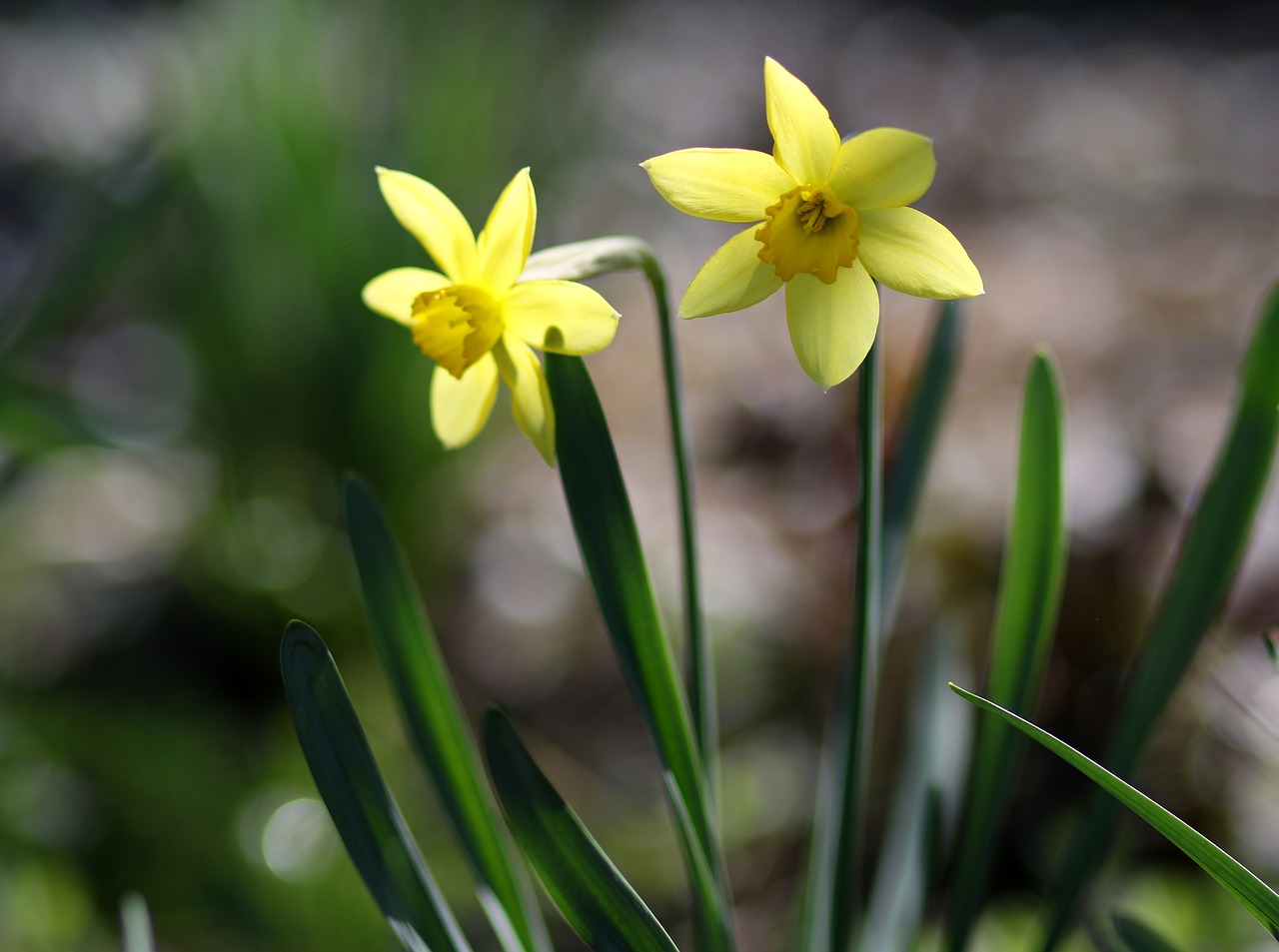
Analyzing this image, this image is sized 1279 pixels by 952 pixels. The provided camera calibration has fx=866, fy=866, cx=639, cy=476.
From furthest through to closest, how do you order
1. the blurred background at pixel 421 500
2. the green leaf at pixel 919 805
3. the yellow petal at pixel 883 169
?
the blurred background at pixel 421 500 < the green leaf at pixel 919 805 < the yellow petal at pixel 883 169

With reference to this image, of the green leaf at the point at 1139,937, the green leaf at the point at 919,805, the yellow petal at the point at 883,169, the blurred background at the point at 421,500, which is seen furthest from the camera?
the blurred background at the point at 421,500

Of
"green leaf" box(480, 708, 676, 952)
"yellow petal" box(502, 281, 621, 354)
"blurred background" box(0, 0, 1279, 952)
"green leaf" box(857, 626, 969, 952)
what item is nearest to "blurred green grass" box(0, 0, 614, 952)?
"blurred background" box(0, 0, 1279, 952)

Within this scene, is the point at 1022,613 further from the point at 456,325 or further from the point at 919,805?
the point at 456,325

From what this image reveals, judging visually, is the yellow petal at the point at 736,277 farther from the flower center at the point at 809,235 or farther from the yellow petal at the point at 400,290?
the yellow petal at the point at 400,290

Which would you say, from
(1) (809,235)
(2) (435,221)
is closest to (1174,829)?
(1) (809,235)

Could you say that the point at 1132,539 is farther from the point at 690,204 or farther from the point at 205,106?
the point at 205,106

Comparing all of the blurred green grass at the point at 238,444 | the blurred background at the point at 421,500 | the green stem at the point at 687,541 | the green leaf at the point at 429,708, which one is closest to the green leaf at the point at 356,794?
the green leaf at the point at 429,708

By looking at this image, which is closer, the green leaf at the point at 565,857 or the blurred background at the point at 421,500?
the green leaf at the point at 565,857
